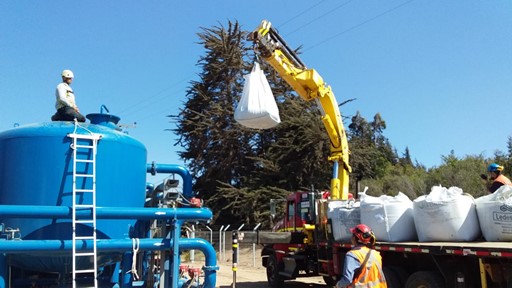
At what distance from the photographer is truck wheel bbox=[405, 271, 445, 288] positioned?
7.79 metres

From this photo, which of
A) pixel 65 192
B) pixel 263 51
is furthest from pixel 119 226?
pixel 263 51

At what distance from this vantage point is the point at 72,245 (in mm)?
5184

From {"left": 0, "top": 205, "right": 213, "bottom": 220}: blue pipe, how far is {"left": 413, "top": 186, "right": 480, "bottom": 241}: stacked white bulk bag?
3.91 m

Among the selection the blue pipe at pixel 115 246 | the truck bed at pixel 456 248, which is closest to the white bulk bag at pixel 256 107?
the truck bed at pixel 456 248

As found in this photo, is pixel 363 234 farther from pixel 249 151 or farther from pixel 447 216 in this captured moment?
pixel 249 151

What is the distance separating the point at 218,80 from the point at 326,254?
20.6 metres

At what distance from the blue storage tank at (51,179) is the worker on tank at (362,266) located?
9.23ft

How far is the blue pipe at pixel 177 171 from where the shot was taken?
7.52 meters

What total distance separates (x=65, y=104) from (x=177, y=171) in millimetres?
2287

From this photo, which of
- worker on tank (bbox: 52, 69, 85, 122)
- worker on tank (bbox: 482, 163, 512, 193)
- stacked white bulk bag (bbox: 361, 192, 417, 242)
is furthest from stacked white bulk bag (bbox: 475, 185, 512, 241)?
worker on tank (bbox: 52, 69, 85, 122)

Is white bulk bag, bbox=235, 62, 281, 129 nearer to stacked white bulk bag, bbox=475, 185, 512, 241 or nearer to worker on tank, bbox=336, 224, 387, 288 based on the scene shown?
stacked white bulk bag, bbox=475, 185, 512, 241

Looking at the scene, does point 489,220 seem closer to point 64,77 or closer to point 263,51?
point 64,77

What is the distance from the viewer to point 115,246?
5453mm

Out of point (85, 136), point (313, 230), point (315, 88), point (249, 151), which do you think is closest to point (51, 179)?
point (85, 136)
